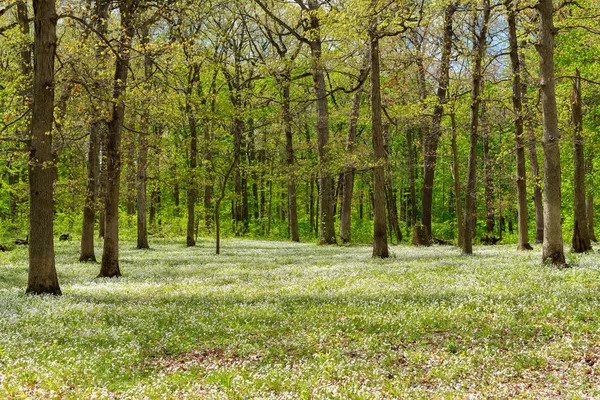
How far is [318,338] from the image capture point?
8789mm

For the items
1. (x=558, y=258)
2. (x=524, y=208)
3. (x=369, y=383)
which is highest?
(x=524, y=208)

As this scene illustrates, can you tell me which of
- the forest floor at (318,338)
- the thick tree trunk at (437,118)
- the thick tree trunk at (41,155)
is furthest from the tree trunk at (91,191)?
the thick tree trunk at (437,118)

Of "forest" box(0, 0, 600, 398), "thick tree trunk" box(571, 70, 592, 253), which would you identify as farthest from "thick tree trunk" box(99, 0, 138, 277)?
"thick tree trunk" box(571, 70, 592, 253)

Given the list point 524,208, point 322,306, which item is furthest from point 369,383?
point 524,208

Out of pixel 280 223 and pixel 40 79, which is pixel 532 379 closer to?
pixel 40 79

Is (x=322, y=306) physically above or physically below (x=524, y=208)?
below

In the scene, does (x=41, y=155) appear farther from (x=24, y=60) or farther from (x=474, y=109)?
(x=474, y=109)

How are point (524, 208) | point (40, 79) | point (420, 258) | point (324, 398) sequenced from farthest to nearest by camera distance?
point (524, 208) < point (420, 258) < point (40, 79) < point (324, 398)

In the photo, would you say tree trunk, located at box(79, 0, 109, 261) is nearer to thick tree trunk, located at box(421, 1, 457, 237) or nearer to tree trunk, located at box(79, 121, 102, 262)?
tree trunk, located at box(79, 121, 102, 262)

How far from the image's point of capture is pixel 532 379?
21.7 feet

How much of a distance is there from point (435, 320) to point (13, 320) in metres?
9.07

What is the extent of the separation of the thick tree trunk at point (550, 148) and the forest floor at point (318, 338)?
109 cm

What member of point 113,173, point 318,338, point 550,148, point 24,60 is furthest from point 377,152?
point 24,60

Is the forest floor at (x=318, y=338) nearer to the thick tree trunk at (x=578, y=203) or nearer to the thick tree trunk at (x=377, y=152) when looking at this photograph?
the thick tree trunk at (x=578, y=203)
